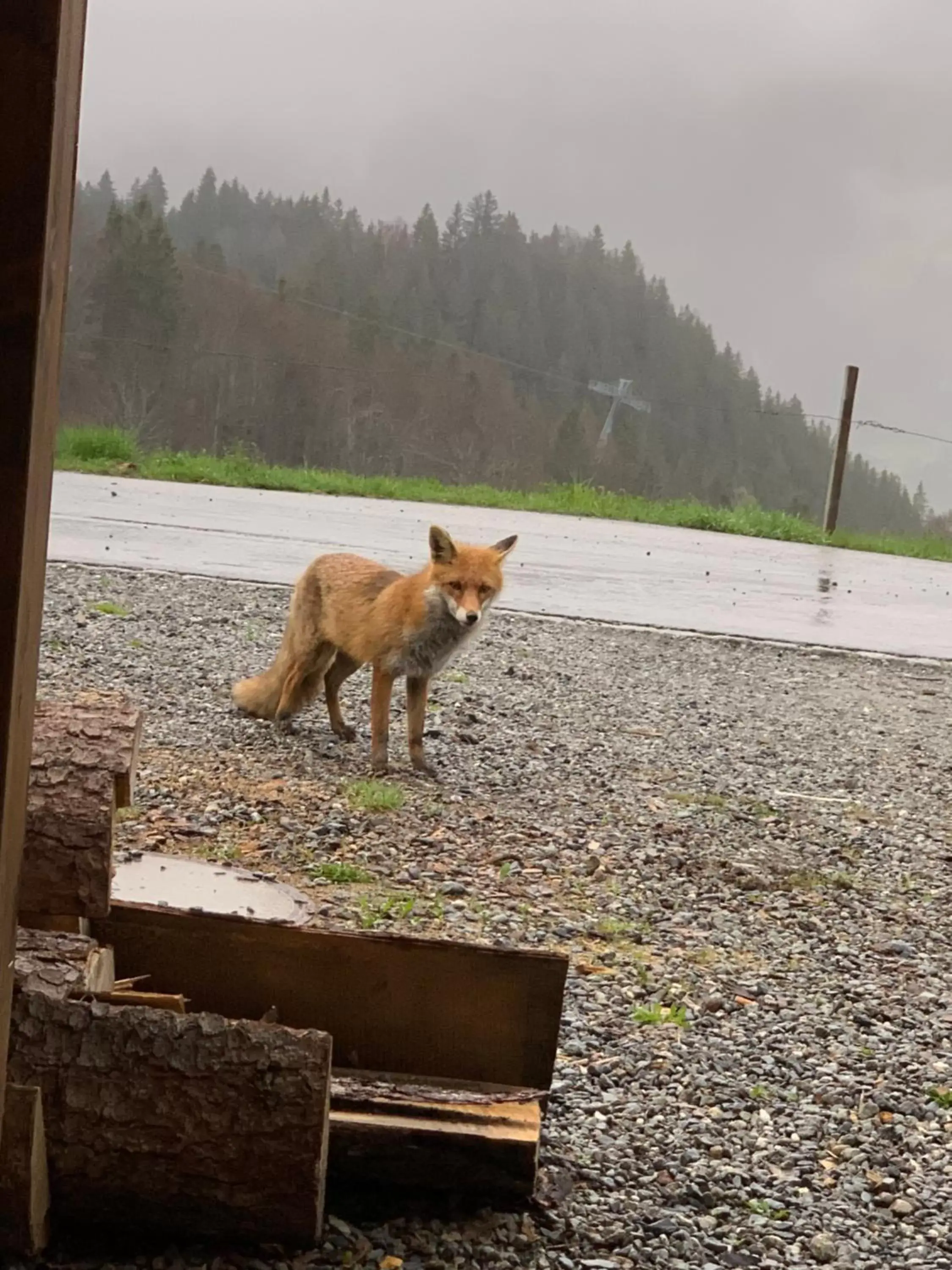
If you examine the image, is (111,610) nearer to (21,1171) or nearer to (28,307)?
(21,1171)

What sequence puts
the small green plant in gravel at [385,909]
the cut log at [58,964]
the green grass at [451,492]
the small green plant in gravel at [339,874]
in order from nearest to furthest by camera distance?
the cut log at [58,964] < the small green plant in gravel at [385,909] < the small green plant in gravel at [339,874] < the green grass at [451,492]

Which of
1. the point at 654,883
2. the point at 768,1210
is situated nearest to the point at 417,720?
the point at 654,883

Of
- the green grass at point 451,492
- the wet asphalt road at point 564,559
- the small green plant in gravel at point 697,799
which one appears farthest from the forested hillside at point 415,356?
the small green plant in gravel at point 697,799

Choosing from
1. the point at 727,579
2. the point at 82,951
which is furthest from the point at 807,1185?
the point at 727,579

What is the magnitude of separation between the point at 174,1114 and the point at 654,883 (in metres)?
2.21

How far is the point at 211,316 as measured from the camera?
1731 centimetres

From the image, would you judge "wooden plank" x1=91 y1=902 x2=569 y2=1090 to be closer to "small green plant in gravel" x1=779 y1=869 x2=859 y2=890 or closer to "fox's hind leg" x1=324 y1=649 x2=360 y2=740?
"small green plant in gravel" x1=779 y1=869 x2=859 y2=890

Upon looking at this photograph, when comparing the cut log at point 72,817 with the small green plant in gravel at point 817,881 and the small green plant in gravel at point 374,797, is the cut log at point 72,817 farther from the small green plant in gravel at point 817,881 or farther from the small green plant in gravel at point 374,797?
the small green plant in gravel at point 817,881

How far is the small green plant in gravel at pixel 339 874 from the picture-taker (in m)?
3.52

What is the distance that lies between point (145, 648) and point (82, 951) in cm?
430

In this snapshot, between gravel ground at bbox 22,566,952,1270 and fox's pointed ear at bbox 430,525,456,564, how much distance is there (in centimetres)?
72

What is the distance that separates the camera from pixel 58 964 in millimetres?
1889

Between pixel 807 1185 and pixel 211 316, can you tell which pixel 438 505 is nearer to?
pixel 211 316

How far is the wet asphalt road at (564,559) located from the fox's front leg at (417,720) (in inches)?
135
